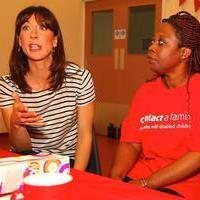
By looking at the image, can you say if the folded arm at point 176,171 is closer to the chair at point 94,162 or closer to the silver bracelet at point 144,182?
the silver bracelet at point 144,182

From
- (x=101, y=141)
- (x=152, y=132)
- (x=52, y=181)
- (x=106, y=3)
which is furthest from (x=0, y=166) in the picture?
(x=106, y=3)

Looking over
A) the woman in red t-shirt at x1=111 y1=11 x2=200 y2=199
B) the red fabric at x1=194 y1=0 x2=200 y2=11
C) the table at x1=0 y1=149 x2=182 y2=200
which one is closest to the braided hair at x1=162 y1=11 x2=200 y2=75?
the woman in red t-shirt at x1=111 y1=11 x2=200 y2=199

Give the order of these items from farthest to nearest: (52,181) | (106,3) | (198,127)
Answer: (106,3) → (198,127) → (52,181)

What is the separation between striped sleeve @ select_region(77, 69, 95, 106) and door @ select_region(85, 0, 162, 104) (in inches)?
138

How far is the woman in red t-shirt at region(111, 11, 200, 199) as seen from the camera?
1709 mm

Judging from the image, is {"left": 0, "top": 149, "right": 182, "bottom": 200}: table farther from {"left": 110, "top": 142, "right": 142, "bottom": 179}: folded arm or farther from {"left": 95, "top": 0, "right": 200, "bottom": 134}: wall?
{"left": 95, "top": 0, "right": 200, "bottom": 134}: wall

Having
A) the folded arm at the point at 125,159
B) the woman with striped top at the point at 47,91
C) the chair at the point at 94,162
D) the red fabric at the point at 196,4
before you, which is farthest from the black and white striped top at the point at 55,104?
the red fabric at the point at 196,4

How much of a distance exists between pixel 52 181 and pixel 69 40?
5754 mm

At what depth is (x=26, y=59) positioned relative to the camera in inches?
80.3

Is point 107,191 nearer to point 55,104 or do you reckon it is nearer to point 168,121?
point 168,121

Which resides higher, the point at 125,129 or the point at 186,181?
the point at 125,129

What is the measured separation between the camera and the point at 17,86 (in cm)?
195

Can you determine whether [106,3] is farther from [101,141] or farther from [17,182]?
[17,182]

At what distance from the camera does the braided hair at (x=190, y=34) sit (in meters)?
1.86
